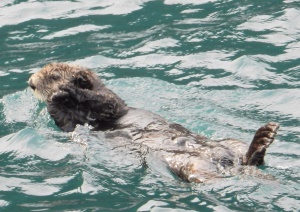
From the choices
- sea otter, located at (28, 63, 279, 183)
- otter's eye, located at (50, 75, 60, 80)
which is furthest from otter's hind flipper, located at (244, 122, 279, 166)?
otter's eye, located at (50, 75, 60, 80)

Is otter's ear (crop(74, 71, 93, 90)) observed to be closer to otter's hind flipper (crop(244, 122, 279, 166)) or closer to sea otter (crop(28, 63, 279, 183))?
sea otter (crop(28, 63, 279, 183))

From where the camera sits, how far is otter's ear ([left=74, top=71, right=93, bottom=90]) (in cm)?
805

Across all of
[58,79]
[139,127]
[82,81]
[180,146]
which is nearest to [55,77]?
[58,79]

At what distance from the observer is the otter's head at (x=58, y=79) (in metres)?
8.06

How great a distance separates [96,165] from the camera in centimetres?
697

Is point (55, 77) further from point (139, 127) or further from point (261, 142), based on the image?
point (261, 142)

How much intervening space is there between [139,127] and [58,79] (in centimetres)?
114

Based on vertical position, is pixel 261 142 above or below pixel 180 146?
above

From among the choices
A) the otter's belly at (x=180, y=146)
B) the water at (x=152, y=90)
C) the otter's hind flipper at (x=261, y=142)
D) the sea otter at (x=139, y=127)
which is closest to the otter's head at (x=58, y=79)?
the sea otter at (x=139, y=127)

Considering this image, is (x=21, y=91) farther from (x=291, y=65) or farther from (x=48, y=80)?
(x=291, y=65)

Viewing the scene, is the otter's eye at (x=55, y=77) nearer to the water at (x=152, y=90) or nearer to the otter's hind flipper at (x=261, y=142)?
the water at (x=152, y=90)

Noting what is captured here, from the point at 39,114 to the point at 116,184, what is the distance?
2078 mm

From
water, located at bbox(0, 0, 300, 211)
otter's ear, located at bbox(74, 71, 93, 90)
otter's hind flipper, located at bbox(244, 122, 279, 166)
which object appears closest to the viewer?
otter's hind flipper, located at bbox(244, 122, 279, 166)

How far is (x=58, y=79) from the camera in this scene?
8102mm
